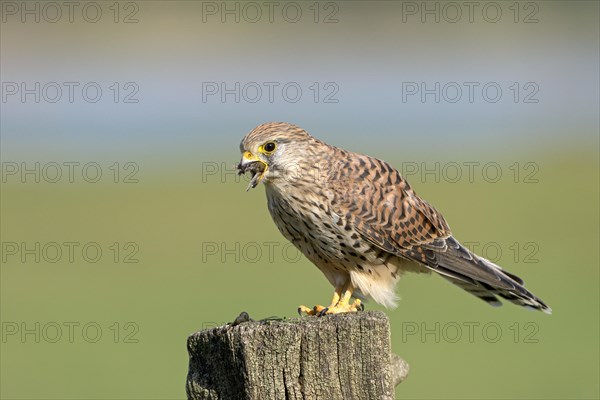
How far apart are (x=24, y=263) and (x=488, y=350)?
10048 mm

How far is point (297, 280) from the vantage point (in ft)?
52.5

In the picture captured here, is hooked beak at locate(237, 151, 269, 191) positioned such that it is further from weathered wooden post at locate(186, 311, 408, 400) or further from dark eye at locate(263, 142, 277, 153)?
weathered wooden post at locate(186, 311, 408, 400)

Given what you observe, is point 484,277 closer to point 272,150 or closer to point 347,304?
point 347,304

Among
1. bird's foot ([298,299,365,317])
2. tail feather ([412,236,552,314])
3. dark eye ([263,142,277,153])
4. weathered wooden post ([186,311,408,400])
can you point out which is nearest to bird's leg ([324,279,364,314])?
bird's foot ([298,299,365,317])

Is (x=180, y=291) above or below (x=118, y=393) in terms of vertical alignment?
above

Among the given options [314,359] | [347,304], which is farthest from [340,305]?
[314,359]

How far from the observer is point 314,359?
3.31 m

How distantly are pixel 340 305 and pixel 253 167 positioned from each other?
0.88 m

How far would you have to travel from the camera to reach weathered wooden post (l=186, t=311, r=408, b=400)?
3.29 metres

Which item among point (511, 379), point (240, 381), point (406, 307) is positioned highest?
point (406, 307)

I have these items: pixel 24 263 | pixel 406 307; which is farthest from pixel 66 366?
pixel 24 263

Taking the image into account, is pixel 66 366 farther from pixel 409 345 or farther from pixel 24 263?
pixel 24 263

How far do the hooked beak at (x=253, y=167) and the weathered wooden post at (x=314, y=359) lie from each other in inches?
70.1

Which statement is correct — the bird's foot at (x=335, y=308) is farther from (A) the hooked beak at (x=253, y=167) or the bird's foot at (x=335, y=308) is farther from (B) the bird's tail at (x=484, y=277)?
(A) the hooked beak at (x=253, y=167)
